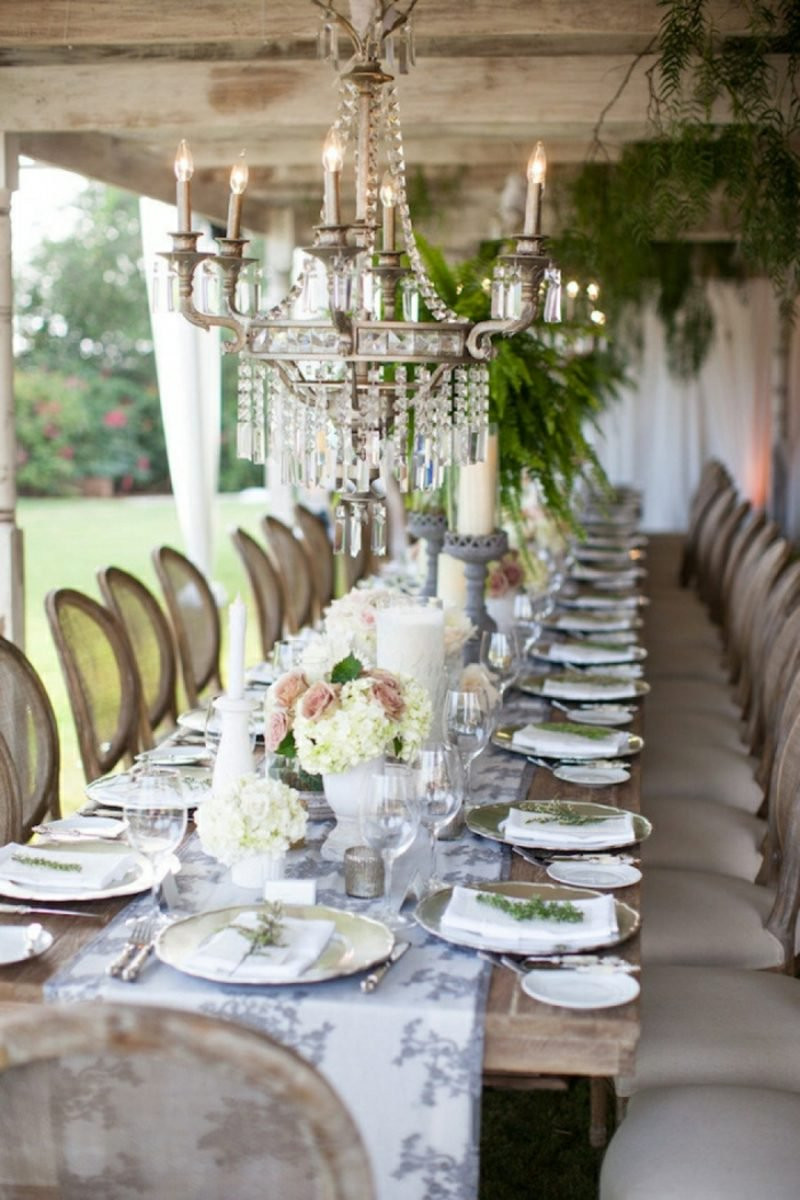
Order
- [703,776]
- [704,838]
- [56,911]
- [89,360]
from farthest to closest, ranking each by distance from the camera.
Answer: [89,360] → [703,776] → [704,838] → [56,911]

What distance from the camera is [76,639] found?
378 cm

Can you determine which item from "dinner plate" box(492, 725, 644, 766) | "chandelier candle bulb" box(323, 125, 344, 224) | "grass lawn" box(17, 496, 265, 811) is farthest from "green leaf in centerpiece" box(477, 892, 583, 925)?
"grass lawn" box(17, 496, 265, 811)

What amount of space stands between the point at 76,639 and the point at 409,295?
1.39m

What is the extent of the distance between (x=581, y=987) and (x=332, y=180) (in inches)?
50.4

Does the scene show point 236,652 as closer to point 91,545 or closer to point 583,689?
point 583,689

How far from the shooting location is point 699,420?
1378 centimetres

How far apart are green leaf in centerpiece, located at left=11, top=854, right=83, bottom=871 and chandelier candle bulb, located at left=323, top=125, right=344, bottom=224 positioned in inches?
42.4

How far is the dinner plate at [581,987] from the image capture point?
6.23ft

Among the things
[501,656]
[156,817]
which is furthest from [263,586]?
[156,817]

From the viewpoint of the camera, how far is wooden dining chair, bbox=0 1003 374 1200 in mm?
1311

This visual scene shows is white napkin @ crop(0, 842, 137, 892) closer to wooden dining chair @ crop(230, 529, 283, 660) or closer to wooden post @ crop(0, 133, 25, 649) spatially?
wooden post @ crop(0, 133, 25, 649)

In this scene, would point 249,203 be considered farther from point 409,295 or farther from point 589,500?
point 409,295

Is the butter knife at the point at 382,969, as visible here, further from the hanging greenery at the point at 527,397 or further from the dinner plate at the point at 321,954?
the hanging greenery at the point at 527,397

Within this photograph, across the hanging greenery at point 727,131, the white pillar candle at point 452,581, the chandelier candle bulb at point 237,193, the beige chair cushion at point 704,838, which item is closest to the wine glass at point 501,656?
the beige chair cushion at point 704,838
